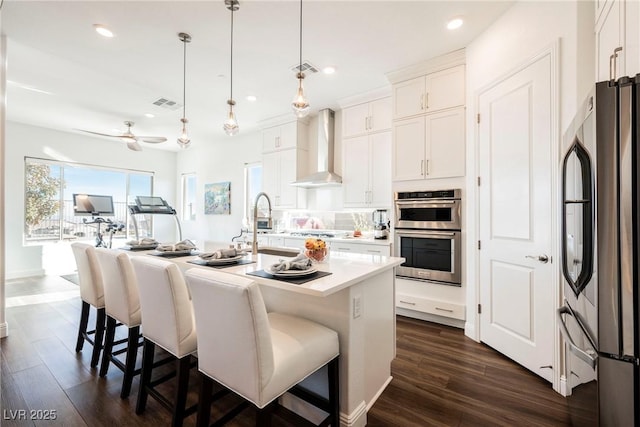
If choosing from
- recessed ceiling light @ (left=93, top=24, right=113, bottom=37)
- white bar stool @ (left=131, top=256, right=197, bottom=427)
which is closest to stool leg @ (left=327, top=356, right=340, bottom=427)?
white bar stool @ (left=131, top=256, right=197, bottom=427)

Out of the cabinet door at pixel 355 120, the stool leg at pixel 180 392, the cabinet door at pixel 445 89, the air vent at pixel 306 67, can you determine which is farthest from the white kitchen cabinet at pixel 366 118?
the stool leg at pixel 180 392

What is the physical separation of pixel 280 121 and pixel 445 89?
2820 mm

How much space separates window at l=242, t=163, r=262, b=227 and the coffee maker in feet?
9.52

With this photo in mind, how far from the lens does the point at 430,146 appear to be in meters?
3.12

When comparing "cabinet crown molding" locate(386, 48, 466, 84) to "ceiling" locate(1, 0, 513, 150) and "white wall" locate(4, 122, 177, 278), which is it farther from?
"white wall" locate(4, 122, 177, 278)

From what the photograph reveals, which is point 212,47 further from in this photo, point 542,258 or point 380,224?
point 542,258

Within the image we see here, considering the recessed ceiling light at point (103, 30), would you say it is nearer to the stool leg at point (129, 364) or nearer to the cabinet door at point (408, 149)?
the stool leg at point (129, 364)

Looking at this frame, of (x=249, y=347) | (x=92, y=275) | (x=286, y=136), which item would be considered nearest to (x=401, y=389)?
(x=249, y=347)

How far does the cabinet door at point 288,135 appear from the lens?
4739mm

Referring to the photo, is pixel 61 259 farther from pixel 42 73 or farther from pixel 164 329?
pixel 164 329

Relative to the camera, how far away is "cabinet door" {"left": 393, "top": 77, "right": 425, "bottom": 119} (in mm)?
3205

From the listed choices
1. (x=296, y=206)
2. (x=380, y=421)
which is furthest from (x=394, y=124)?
(x=380, y=421)

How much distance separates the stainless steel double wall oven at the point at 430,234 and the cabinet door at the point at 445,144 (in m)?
0.24

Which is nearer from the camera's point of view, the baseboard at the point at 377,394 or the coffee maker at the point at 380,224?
the baseboard at the point at 377,394
